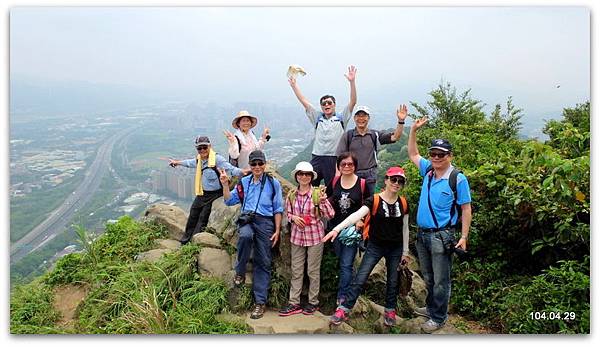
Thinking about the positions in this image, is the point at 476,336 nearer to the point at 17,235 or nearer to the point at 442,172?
the point at 442,172

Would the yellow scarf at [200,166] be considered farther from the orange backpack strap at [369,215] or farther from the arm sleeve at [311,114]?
the orange backpack strap at [369,215]

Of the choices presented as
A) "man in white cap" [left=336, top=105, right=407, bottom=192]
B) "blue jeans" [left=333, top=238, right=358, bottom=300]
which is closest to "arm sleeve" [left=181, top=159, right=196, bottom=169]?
"man in white cap" [left=336, top=105, right=407, bottom=192]

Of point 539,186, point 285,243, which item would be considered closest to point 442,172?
point 539,186

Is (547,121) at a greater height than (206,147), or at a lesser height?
greater

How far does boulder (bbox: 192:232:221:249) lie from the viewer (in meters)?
6.02

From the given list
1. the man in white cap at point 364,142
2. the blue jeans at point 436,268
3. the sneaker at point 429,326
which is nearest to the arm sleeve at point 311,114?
the man in white cap at point 364,142

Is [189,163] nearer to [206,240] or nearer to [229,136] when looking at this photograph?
[229,136]

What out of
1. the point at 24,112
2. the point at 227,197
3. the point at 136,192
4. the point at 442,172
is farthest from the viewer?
the point at 136,192

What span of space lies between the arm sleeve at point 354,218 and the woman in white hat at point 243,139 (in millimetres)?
1863

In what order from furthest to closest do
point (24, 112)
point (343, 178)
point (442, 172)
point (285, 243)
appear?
point (24, 112), point (285, 243), point (343, 178), point (442, 172)

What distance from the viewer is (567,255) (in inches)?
232

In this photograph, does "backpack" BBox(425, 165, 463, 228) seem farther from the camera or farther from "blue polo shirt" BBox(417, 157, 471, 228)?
the camera

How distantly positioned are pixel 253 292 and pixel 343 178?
1836 millimetres

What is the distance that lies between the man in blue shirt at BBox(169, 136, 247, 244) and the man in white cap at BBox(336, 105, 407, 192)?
4.66 feet
